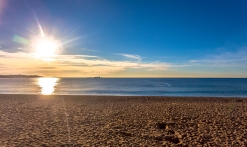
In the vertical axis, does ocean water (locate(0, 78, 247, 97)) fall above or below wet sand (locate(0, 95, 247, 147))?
below

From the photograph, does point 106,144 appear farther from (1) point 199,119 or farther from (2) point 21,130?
(1) point 199,119

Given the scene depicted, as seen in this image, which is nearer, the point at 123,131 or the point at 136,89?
the point at 123,131

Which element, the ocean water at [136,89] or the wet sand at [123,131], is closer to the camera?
the wet sand at [123,131]

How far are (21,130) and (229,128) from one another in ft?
36.1

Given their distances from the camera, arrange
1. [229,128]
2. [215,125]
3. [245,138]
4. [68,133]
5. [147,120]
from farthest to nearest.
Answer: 1. [147,120]
2. [215,125]
3. [229,128]
4. [68,133]
5. [245,138]

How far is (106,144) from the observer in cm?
875

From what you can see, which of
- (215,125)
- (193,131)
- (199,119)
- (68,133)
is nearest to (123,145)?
(68,133)

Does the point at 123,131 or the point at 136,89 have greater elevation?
the point at 123,131

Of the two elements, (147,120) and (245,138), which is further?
(147,120)

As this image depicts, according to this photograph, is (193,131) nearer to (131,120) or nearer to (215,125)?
(215,125)

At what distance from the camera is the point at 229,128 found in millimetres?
11172

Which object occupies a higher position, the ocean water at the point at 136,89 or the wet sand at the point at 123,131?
the wet sand at the point at 123,131

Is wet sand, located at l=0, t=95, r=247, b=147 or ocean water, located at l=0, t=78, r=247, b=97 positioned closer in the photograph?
wet sand, located at l=0, t=95, r=247, b=147

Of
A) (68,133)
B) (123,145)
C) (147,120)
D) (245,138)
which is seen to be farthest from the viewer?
(147,120)
